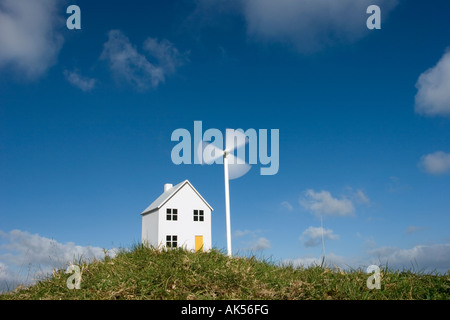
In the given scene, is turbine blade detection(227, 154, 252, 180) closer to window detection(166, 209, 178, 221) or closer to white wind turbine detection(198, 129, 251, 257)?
white wind turbine detection(198, 129, 251, 257)

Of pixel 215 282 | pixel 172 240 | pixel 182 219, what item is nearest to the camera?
pixel 215 282

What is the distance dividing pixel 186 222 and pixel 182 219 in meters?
0.33

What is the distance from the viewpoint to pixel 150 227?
2359 cm

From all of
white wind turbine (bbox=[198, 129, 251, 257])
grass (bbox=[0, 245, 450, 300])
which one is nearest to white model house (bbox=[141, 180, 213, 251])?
white wind turbine (bbox=[198, 129, 251, 257])

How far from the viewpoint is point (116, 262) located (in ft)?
39.3

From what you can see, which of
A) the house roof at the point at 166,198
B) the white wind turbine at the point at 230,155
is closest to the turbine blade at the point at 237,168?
the white wind turbine at the point at 230,155

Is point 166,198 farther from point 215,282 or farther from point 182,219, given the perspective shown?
point 215,282

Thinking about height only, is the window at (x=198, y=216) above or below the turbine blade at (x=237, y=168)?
below

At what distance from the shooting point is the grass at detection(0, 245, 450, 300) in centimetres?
912

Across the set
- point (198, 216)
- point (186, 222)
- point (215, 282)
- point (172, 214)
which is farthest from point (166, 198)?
point (215, 282)

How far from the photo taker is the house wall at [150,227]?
22.6m

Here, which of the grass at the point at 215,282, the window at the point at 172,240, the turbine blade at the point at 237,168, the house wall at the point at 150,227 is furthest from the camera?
the house wall at the point at 150,227

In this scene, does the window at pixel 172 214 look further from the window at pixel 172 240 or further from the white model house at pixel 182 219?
the window at pixel 172 240

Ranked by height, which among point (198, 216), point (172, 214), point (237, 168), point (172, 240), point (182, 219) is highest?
point (237, 168)
